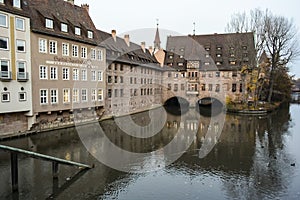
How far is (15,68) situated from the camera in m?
18.0

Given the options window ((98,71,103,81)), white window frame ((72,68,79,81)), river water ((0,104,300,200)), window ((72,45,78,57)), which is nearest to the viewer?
river water ((0,104,300,200))

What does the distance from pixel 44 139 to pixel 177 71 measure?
30.3 metres

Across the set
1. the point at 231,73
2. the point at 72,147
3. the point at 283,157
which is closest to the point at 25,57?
the point at 72,147

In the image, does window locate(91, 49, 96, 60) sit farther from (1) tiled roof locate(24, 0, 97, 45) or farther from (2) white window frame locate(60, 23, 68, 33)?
(2) white window frame locate(60, 23, 68, 33)

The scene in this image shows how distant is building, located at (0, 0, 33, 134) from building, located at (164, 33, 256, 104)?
28.6m

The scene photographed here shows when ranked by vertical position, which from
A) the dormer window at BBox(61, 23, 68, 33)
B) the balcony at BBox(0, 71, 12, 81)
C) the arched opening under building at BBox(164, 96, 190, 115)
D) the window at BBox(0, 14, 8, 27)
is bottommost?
the arched opening under building at BBox(164, 96, 190, 115)

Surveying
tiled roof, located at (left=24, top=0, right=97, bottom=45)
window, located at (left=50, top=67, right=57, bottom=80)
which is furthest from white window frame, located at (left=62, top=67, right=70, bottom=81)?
tiled roof, located at (left=24, top=0, right=97, bottom=45)

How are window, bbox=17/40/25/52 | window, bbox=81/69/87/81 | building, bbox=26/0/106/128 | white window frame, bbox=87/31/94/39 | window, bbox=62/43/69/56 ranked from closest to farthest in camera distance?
window, bbox=17/40/25/52, building, bbox=26/0/106/128, window, bbox=62/43/69/56, window, bbox=81/69/87/81, white window frame, bbox=87/31/94/39

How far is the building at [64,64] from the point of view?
20.0 meters

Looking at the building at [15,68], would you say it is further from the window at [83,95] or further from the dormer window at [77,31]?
the window at [83,95]

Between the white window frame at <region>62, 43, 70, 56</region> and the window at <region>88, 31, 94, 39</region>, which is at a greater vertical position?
the window at <region>88, 31, 94, 39</region>

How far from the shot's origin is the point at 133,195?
9.88m

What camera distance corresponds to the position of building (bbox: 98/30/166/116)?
94.5ft

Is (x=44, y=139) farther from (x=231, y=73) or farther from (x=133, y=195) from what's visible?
(x=231, y=73)
